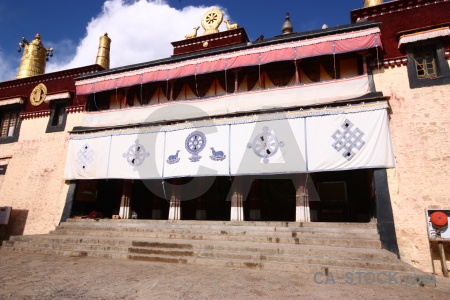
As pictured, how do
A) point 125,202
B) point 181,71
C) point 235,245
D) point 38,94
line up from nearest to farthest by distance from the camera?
point 235,245 < point 125,202 < point 181,71 < point 38,94

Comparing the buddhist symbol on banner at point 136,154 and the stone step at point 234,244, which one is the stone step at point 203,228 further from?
the buddhist symbol on banner at point 136,154

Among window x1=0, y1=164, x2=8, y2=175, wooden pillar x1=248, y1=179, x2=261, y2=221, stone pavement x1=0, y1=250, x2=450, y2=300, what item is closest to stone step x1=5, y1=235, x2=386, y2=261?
stone pavement x1=0, y1=250, x2=450, y2=300

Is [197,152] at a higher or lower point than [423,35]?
lower

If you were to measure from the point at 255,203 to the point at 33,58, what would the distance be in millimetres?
20275

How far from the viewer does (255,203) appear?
11.4 metres

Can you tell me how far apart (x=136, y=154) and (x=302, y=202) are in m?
7.15

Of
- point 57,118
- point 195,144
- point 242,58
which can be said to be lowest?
point 195,144

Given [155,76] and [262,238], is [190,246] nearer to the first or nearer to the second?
[262,238]

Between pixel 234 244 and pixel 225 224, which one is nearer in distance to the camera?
pixel 234 244

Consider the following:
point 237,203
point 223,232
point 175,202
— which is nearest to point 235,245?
point 223,232

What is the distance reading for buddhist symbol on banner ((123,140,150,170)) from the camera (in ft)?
38.5

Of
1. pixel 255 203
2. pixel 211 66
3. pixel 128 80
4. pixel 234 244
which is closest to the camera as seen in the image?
pixel 234 244

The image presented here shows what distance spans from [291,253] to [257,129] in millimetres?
4645

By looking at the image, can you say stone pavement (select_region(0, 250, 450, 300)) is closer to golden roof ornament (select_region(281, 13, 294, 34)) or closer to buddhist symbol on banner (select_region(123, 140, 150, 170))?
buddhist symbol on banner (select_region(123, 140, 150, 170))
